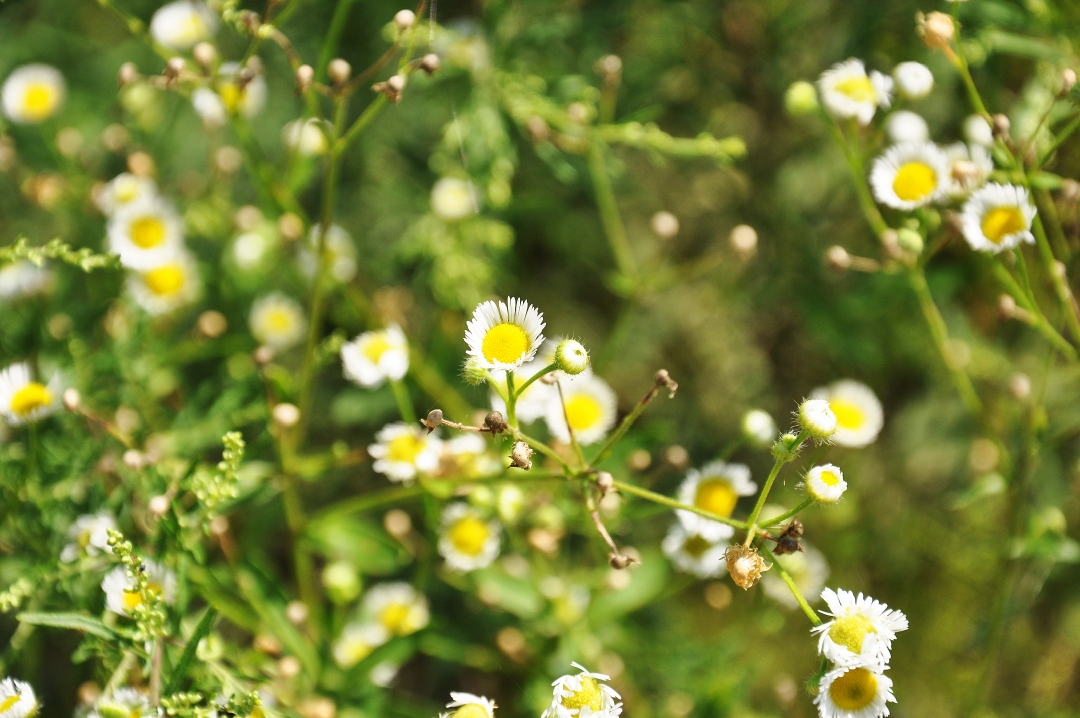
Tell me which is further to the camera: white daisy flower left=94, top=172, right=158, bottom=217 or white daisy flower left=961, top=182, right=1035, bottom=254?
white daisy flower left=94, top=172, right=158, bottom=217

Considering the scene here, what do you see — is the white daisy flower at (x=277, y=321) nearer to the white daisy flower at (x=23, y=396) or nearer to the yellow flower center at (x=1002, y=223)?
the white daisy flower at (x=23, y=396)

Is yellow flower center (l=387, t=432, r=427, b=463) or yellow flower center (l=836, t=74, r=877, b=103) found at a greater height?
yellow flower center (l=836, t=74, r=877, b=103)

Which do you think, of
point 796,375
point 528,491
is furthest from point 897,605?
point 528,491

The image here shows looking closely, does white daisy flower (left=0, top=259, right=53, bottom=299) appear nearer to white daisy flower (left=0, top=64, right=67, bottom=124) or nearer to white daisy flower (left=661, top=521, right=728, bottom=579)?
white daisy flower (left=0, top=64, right=67, bottom=124)

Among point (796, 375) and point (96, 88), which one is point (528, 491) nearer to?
point (796, 375)

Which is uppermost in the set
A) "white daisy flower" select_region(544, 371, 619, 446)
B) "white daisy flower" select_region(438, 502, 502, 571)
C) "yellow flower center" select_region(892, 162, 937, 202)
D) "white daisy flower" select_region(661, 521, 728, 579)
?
"yellow flower center" select_region(892, 162, 937, 202)

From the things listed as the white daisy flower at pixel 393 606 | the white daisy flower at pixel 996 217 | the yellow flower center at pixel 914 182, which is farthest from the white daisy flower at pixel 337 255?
the white daisy flower at pixel 996 217

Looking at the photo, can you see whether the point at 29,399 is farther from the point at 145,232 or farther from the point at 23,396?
the point at 145,232

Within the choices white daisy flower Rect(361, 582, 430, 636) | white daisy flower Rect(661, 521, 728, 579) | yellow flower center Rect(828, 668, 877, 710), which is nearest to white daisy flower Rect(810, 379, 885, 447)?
white daisy flower Rect(661, 521, 728, 579)
